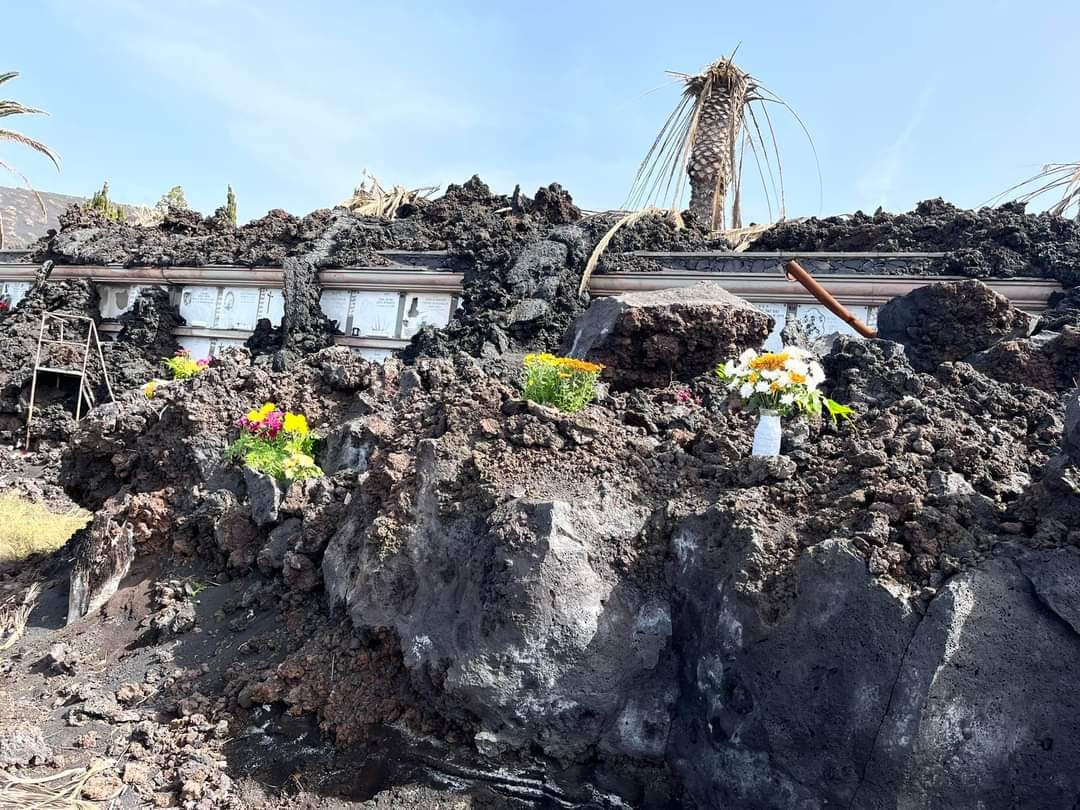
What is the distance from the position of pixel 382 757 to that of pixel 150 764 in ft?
3.46

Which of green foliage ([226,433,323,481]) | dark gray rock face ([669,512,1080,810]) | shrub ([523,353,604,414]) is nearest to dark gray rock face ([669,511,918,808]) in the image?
dark gray rock face ([669,512,1080,810])

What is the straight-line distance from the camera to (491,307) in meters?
8.11

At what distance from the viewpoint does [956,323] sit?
5.88 m

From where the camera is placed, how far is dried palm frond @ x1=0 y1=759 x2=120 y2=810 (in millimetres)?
3188

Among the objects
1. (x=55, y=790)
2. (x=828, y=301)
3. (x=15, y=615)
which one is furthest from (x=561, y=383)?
(x=15, y=615)

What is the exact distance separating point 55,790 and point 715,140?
9929mm

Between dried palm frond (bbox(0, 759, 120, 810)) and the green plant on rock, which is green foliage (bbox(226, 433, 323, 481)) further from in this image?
the green plant on rock

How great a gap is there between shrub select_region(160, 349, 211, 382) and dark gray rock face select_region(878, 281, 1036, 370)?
25.4 feet

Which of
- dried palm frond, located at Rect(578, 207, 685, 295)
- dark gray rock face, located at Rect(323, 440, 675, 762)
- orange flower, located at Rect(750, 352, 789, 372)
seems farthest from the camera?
dried palm frond, located at Rect(578, 207, 685, 295)

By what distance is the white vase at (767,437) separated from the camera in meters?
3.87

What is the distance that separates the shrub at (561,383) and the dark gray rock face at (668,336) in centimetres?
144

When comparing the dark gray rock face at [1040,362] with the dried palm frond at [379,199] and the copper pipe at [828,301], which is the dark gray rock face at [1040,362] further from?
the dried palm frond at [379,199]

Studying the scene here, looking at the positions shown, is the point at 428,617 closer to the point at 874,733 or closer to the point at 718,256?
the point at 874,733

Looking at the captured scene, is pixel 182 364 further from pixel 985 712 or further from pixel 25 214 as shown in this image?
pixel 25 214
